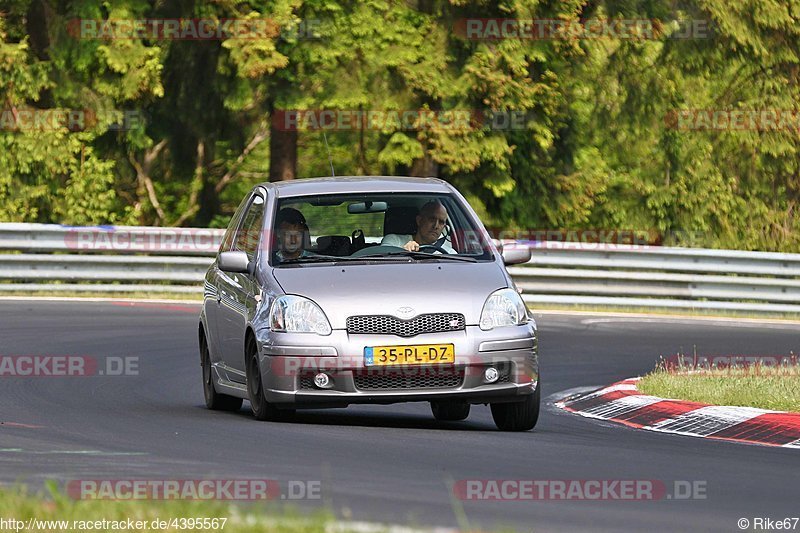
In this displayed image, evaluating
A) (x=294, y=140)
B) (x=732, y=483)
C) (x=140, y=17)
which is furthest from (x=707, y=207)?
(x=732, y=483)

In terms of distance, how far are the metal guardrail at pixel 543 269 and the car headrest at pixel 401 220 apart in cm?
1195

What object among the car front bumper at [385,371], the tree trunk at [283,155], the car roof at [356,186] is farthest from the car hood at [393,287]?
the tree trunk at [283,155]

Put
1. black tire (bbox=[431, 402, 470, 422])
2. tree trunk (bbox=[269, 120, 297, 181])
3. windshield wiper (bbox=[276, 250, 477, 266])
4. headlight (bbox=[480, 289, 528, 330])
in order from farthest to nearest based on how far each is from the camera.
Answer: tree trunk (bbox=[269, 120, 297, 181]) → black tire (bbox=[431, 402, 470, 422]) → windshield wiper (bbox=[276, 250, 477, 266]) → headlight (bbox=[480, 289, 528, 330])

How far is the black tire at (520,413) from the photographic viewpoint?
36.3ft

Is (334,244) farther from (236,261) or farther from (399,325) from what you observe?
(399,325)

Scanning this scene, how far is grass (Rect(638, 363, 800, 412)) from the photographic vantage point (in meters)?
12.4

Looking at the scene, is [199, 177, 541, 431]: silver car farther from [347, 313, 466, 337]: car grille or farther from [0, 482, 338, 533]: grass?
[0, 482, 338, 533]: grass

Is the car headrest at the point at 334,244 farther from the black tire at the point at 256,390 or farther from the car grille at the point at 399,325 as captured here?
the car grille at the point at 399,325

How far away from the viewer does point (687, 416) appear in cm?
1205

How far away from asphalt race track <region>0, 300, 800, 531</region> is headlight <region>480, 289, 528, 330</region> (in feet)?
2.29

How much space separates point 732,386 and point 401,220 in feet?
9.99

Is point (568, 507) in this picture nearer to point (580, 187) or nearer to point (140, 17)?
point (140, 17)

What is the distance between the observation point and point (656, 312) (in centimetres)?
2442

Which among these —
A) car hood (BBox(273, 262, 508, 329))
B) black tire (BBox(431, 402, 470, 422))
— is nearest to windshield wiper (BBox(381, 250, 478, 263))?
car hood (BBox(273, 262, 508, 329))
